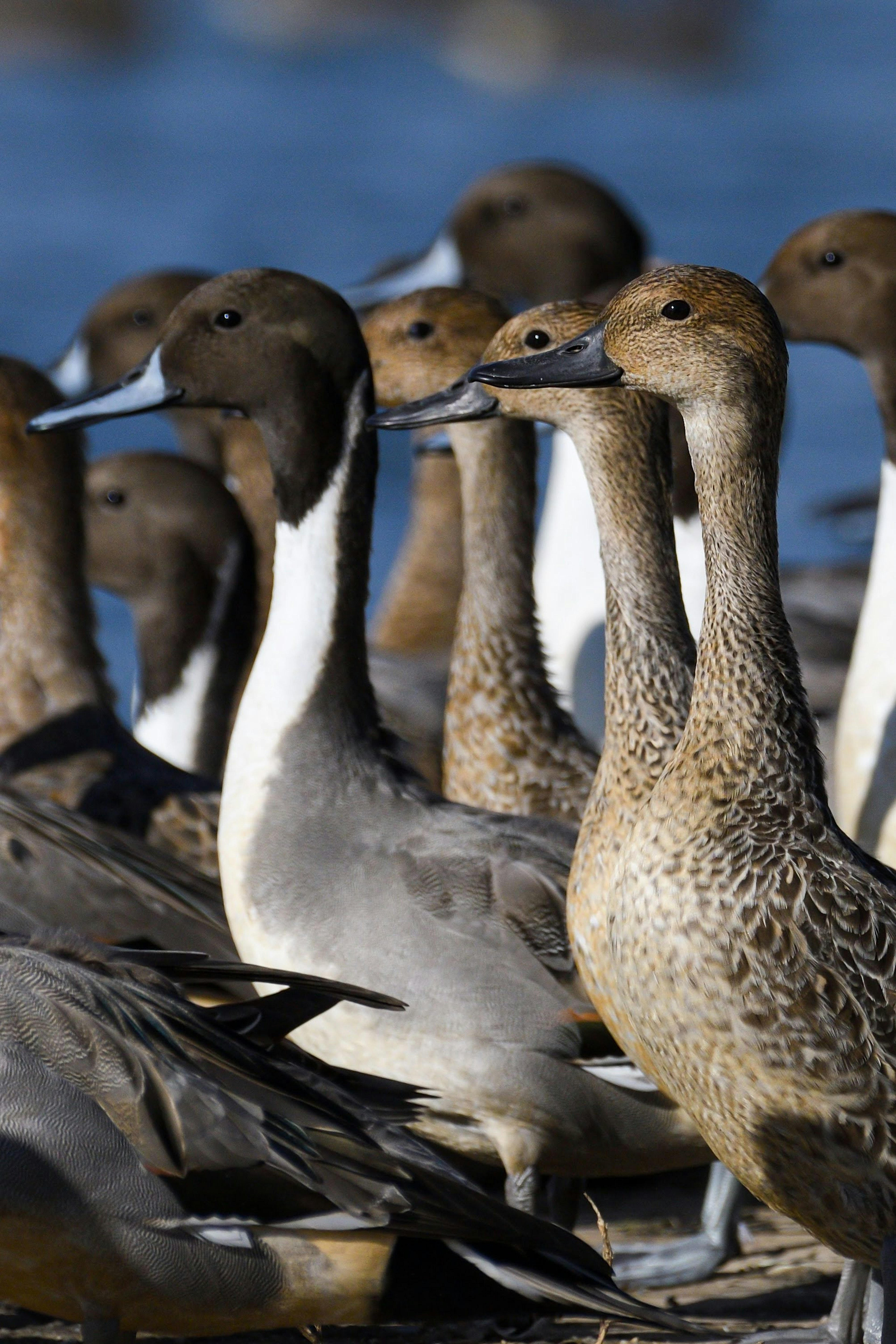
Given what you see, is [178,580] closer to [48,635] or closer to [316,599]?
[48,635]

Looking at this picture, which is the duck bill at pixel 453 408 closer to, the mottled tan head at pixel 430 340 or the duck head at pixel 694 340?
the mottled tan head at pixel 430 340

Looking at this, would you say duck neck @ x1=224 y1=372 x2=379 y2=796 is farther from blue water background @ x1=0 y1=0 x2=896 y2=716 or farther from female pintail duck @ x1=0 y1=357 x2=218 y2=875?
blue water background @ x1=0 y1=0 x2=896 y2=716

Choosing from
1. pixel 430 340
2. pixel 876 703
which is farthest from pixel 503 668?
pixel 876 703

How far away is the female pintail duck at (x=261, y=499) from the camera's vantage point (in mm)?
6082

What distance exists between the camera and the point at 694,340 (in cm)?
326

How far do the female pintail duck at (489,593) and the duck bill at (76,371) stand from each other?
2386mm

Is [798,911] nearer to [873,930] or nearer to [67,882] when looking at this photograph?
[873,930]

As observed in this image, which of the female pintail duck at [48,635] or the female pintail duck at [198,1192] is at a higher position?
the female pintail duck at [48,635]

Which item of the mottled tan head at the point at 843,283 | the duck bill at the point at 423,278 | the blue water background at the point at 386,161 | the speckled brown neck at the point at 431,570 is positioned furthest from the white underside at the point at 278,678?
the blue water background at the point at 386,161

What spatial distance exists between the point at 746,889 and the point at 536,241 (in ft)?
16.3

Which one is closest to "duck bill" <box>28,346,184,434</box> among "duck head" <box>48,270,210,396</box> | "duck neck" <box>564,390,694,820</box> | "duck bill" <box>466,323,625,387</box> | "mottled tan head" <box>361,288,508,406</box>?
"mottled tan head" <box>361,288,508,406</box>

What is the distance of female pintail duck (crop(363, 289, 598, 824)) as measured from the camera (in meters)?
4.49

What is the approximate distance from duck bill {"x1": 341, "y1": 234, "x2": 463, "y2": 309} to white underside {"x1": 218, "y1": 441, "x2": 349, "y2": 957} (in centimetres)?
359

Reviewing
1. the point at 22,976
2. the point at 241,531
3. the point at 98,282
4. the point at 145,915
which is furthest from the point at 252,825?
the point at 98,282
